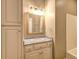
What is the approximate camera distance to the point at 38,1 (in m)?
3.77

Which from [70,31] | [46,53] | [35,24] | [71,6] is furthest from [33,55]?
[71,6]

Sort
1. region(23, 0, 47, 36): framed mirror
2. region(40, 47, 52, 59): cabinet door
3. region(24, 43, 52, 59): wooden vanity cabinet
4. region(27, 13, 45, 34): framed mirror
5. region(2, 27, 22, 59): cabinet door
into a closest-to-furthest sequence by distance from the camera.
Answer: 1. region(2, 27, 22, 59): cabinet door
2. region(24, 43, 52, 59): wooden vanity cabinet
3. region(40, 47, 52, 59): cabinet door
4. region(23, 0, 47, 36): framed mirror
5. region(27, 13, 45, 34): framed mirror

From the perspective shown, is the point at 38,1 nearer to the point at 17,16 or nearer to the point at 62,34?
the point at 62,34

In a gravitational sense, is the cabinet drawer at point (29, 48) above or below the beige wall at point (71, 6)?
below

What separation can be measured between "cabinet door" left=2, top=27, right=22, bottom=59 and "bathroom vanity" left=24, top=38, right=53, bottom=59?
501 mm

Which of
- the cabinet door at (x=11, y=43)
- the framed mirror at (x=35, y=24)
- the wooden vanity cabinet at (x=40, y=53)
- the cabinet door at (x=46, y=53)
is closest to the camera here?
the cabinet door at (x=11, y=43)

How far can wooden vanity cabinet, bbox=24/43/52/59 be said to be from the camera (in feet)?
8.59

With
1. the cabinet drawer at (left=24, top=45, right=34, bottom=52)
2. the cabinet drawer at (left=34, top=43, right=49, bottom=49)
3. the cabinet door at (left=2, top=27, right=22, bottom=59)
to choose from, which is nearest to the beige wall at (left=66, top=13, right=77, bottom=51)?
the cabinet drawer at (left=34, top=43, right=49, bottom=49)

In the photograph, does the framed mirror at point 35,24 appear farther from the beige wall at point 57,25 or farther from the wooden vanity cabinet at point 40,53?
the wooden vanity cabinet at point 40,53

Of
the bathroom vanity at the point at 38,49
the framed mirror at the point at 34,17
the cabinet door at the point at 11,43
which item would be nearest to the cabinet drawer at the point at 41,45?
the bathroom vanity at the point at 38,49

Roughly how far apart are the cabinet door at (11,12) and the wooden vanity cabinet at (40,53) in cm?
95

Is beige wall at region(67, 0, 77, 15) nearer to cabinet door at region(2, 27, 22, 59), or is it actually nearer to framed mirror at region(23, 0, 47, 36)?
framed mirror at region(23, 0, 47, 36)

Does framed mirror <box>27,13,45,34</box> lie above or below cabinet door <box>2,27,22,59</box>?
above

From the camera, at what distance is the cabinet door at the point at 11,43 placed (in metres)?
1.72
